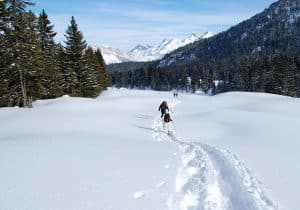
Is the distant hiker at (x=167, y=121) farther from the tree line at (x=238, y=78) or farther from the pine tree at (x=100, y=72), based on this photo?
the tree line at (x=238, y=78)

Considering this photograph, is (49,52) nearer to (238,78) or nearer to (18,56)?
(18,56)

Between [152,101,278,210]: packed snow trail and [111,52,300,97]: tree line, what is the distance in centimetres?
6950

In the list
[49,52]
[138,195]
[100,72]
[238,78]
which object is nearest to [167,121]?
[138,195]

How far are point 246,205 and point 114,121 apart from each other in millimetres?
17941

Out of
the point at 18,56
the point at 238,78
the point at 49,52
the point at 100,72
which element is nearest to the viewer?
the point at 18,56

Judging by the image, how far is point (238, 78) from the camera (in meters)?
107

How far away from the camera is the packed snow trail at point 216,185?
8242mm

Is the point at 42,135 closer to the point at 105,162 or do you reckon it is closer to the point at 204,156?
the point at 105,162

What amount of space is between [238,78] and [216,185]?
101 m

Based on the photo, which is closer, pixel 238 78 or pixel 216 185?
pixel 216 185

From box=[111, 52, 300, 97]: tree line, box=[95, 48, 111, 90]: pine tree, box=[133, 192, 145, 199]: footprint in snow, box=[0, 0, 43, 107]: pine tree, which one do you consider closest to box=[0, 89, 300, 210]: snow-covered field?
box=[133, 192, 145, 199]: footprint in snow

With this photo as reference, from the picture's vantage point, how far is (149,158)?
12.8 m

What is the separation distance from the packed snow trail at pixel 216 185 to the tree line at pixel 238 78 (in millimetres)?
69499

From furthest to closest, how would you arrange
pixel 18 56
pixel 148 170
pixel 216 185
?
pixel 18 56
pixel 148 170
pixel 216 185
